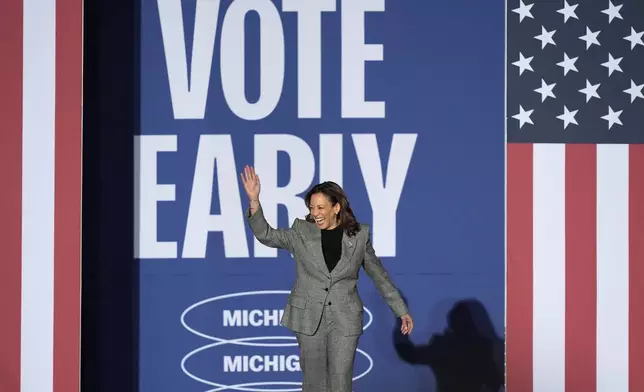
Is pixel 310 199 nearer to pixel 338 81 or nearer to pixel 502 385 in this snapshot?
pixel 338 81

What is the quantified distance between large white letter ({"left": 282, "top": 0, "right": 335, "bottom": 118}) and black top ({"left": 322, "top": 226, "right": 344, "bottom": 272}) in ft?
4.47

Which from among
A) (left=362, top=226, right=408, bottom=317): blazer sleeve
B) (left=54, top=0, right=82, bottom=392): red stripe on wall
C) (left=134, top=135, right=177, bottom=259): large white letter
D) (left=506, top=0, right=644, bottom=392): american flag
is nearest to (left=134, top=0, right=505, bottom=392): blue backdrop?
(left=134, top=135, right=177, bottom=259): large white letter

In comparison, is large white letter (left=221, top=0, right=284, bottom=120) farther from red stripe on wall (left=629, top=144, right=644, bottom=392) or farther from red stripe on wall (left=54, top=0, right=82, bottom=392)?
red stripe on wall (left=629, top=144, right=644, bottom=392)

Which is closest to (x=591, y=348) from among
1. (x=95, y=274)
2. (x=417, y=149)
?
(x=417, y=149)

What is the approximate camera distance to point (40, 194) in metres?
4.49

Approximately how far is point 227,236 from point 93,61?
4.65 feet

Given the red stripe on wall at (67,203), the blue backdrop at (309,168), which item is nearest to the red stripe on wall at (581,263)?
the blue backdrop at (309,168)

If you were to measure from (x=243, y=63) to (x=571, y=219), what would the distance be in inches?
92.8

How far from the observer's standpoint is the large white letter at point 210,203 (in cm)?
516

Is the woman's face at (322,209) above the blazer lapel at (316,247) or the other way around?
above

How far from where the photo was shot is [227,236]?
517 cm

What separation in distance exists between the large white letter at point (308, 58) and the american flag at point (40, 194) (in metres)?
1.40

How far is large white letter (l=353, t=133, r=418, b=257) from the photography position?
519 cm

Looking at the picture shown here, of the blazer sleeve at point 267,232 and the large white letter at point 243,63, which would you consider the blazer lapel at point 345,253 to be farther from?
the large white letter at point 243,63
